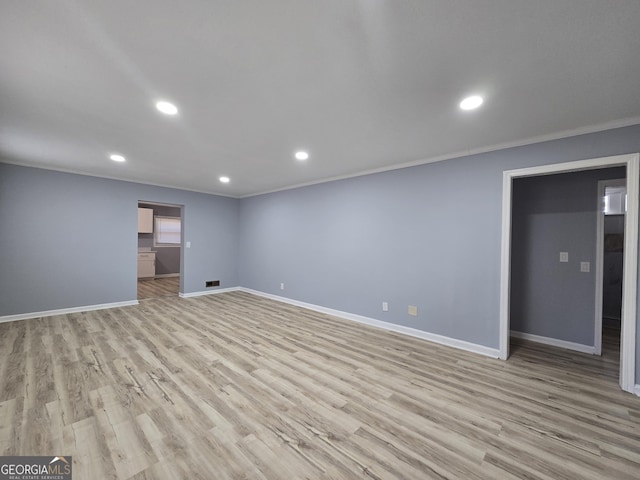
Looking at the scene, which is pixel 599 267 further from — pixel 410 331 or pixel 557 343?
pixel 410 331

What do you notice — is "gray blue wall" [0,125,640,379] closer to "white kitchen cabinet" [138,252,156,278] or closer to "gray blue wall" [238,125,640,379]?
"gray blue wall" [238,125,640,379]

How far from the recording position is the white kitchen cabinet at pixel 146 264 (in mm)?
8195

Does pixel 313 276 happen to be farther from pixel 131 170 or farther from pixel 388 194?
pixel 131 170

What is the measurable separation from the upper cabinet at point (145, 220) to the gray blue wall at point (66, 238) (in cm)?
338

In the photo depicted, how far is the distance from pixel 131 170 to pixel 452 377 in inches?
222

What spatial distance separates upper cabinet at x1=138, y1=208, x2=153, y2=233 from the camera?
26.5 feet

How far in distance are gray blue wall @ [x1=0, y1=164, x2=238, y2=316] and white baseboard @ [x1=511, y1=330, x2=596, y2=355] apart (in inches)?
253

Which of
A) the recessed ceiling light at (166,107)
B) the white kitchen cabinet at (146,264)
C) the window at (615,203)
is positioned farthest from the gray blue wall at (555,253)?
the white kitchen cabinet at (146,264)

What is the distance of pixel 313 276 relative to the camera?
495cm

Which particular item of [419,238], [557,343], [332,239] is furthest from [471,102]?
[557,343]

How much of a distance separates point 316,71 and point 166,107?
1.41m

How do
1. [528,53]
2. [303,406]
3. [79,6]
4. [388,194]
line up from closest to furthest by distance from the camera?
[79,6]
[528,53]
[303,406]
[388,194]

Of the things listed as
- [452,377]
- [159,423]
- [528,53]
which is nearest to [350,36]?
[528,53]

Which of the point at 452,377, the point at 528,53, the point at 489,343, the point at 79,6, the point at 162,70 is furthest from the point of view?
the point at 489,343
